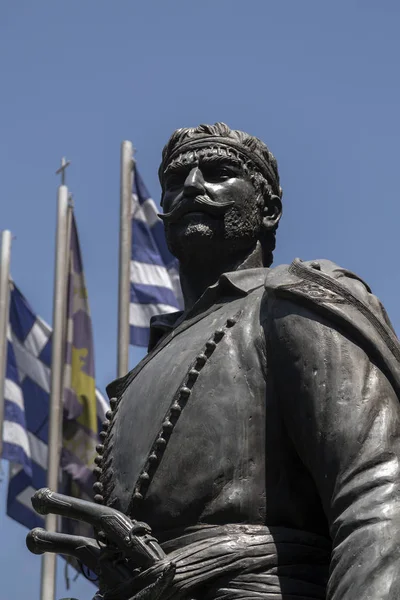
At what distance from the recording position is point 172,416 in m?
6.69

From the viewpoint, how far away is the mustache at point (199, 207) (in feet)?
23.6

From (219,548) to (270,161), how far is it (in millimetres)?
1924

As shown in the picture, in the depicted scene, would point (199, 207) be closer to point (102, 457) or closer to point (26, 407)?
point (102, 457)

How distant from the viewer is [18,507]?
82.8ft

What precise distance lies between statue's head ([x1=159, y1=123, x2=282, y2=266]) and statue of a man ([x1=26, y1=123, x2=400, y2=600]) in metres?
0.07

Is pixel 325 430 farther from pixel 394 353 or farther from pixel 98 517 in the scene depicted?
pixel 98 517

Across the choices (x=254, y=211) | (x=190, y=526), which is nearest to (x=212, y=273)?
(x=254, y=211)

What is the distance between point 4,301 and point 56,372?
9.57 feet

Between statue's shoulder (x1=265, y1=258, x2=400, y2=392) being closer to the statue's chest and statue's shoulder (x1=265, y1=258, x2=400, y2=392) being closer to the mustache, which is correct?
the statue's chest

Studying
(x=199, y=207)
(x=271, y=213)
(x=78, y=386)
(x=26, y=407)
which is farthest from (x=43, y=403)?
(x=199, y=207)

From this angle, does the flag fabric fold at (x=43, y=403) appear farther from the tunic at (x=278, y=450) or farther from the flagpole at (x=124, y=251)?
the tunic at (x=278, y=450)

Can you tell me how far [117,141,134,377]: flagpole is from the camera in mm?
22453

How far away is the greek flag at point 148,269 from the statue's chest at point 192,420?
16352mm

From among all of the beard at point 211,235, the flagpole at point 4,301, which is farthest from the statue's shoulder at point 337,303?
the flagpole at point 4,301
